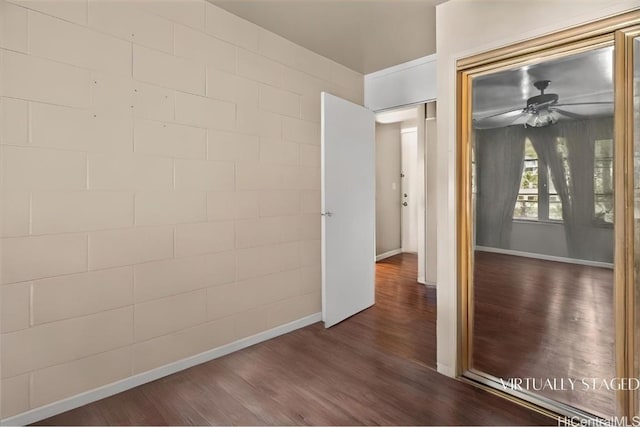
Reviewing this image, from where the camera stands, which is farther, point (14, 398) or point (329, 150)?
point (329, 150)

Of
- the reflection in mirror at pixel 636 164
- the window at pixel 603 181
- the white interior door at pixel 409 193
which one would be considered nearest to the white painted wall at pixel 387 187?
the white interior door at pixel 409 193

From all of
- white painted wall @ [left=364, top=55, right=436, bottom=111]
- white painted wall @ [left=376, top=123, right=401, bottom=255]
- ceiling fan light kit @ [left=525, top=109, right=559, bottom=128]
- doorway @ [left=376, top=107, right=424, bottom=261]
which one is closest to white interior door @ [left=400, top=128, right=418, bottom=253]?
doorway @ [left=376, top=107, right=424, bottom=261]

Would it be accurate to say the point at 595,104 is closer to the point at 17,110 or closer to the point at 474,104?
the point at 474,104

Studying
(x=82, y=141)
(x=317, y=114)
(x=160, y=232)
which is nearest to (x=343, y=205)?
(x=317, y=114)

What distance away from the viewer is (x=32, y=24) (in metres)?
1.70

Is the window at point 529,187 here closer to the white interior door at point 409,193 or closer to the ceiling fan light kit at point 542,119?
the ceiling fan light kit at point 542,119

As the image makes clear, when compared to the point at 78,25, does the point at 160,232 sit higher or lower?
lower

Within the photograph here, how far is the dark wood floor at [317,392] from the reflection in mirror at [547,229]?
0.32 metres

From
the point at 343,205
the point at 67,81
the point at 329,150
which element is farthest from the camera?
the point at 343,205

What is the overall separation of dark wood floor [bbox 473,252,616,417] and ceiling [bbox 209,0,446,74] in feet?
5.99

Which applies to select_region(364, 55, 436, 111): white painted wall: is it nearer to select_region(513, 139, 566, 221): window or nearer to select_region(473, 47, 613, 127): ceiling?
select_region(473, 47, 613, 127): ceiling

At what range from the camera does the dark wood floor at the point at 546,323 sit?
174 cm

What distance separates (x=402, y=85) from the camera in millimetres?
3402

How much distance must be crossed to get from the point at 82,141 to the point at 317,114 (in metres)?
1.93
